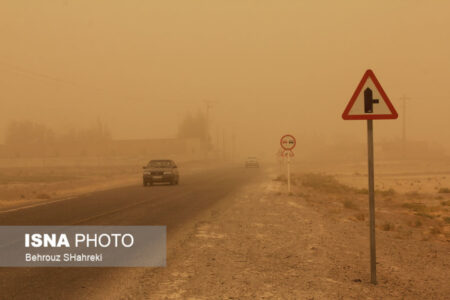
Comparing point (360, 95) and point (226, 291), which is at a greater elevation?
point (360, 95)

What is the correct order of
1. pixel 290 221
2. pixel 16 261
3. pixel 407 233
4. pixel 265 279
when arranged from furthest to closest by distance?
pixel 290 221 → pixel 407 233 → pixel 16 261 → pixel 265 279

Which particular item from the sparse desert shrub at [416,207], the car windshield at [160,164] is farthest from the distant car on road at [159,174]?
the sparse desert shrub at [416,207]

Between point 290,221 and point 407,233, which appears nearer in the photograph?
point 407,233

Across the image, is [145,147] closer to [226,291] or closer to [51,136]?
[51,136]

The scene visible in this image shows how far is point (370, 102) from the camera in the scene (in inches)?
244

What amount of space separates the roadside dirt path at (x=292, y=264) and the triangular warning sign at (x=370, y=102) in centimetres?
236

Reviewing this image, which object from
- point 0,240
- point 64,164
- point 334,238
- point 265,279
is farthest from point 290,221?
point 64,164

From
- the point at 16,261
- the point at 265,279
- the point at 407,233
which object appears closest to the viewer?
the point at 265,279

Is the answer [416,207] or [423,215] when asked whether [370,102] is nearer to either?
[423,215]

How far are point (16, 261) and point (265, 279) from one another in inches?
169

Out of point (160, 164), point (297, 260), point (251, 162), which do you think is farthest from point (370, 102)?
point (251, 162)

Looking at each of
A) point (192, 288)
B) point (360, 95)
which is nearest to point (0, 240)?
point (192, 288)

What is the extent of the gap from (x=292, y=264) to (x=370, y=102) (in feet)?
9.98

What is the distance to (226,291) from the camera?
595 cm
